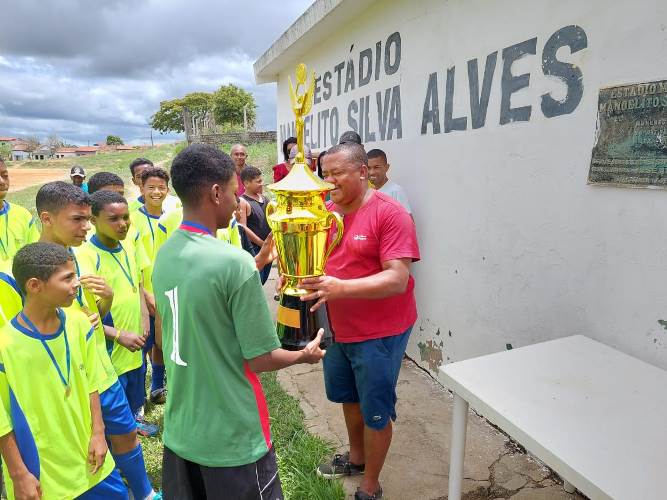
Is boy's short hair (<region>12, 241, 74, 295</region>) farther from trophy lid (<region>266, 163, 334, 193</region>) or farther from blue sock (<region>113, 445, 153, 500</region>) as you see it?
blue sock (<region>113, 445, 153, 500</region>)

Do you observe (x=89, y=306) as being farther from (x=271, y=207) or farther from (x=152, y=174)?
(x=152, y=174)

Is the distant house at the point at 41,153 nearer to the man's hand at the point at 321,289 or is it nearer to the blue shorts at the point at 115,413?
the blue shorts at the point at 115,413

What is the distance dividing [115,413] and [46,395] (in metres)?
0.48

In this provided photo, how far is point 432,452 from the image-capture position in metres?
2.84

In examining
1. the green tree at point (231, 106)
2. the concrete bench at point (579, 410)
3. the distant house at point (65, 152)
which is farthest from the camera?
the distant house at point (65, 152)

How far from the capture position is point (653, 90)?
190 centimetres

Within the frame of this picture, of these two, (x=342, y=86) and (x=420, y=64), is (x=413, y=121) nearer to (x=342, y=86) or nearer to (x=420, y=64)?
(x=420, y=64)

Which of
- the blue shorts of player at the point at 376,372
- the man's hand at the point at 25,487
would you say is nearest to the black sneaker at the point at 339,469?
the blue shorts of player at the point at 376,372

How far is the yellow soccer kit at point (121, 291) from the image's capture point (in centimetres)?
262

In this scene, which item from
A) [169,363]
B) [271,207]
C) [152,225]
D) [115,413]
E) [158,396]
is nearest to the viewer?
[169,363]

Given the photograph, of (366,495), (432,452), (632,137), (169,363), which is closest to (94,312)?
(169,363)

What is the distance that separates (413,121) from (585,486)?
3107 mm

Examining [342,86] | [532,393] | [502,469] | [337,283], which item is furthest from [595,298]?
[342,86]

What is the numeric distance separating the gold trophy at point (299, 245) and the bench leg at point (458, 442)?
1.89 feet
